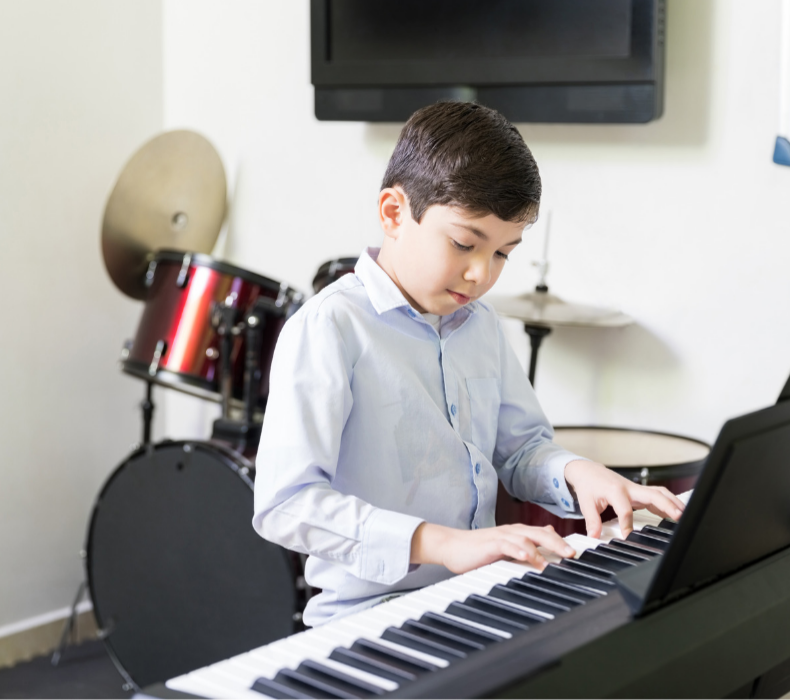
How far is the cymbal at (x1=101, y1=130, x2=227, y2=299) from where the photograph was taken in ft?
8.01

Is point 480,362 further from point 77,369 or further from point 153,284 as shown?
point 77,369

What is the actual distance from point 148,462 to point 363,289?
1178 mm

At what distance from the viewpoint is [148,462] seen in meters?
2.24

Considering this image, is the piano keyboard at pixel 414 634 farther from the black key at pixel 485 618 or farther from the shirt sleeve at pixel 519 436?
the shirt sleeve at pixel 519 436

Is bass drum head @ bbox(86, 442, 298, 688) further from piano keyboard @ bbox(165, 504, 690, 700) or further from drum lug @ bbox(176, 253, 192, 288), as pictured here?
piano keyboard @ bbox(165, 504, 690, 700)

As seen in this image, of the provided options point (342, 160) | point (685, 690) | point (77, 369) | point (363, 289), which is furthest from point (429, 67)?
point (685, 690)

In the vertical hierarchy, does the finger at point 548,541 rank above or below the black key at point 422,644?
above

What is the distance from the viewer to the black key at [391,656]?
74 centimetres

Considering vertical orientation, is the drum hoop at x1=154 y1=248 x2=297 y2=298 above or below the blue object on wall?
below

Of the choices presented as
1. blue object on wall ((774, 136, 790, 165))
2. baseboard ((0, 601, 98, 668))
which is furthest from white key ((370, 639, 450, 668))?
baseboard ((0, 601, 98, 668))

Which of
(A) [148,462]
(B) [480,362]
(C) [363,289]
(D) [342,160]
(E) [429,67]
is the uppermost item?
(E) [429,67]

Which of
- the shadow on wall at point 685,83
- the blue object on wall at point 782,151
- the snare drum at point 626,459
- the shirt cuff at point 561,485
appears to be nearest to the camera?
the shirt cuff at point 561,485

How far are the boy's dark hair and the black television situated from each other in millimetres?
812

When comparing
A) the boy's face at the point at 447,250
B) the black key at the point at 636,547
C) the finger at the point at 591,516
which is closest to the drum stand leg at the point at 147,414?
the boy's face at the point at 447,250
